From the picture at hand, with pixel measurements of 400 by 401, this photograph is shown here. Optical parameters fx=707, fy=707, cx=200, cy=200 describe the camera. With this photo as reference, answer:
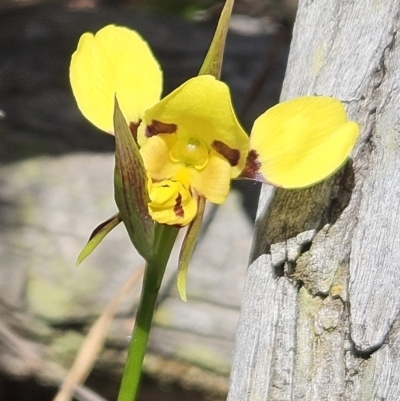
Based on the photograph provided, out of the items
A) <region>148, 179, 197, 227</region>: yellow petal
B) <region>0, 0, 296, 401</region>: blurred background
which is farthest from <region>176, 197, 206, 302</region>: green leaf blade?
<region>0, 0, 296, 401</region>: blurred background

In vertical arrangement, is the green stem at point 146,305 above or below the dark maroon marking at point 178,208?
below

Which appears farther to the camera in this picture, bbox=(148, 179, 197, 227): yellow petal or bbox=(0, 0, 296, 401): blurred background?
bbox=(0, 0, 296, 401): blurred background

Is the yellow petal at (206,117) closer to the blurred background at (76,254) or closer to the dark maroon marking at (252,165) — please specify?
the dark maroon marking at (252,165)

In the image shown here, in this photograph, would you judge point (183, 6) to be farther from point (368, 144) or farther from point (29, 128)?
point (368, 144)

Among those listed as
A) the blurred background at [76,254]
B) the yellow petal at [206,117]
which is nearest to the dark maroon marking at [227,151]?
the yellow petal at [206,117]

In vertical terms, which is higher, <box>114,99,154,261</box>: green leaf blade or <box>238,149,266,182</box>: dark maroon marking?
<box>238,149,266,182</box>: dark maroon marking

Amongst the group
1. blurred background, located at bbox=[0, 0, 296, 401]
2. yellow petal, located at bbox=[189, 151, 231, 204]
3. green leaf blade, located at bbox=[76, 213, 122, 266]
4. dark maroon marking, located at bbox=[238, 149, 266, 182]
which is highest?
blurred background, located at bbox=[0, 0, 296, 401]

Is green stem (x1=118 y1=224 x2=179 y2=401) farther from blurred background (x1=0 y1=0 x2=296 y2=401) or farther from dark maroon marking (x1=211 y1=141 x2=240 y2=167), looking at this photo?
blurred background (x1=0 y1=0 x2=296 y2=401)
